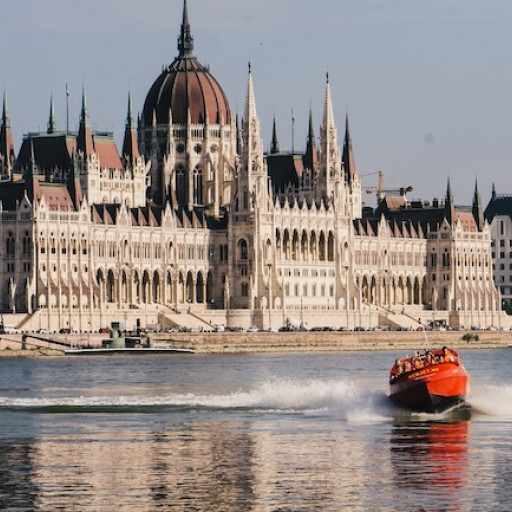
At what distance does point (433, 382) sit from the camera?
8488 cm

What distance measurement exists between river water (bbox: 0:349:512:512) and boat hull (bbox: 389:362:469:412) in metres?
0.57

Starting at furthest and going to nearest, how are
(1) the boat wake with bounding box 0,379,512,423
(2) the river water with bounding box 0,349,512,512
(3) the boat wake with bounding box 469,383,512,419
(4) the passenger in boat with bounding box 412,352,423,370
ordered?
(3) the boat wake with bounding box 469,383,512,419 < (1) the boat wake with bounding box 0,379,512,423 < (4) the passenger in boat with bounding box 412,352,423,370 < (2) the river water with bounding box 0,349,512,512

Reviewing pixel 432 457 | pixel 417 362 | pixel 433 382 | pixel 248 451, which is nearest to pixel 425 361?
pixel 417 362

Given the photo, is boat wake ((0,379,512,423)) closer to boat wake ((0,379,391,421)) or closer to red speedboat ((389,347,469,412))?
boat wake ((0,379,391,421))

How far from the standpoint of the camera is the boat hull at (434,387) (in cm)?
8475

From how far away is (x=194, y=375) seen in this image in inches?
5359

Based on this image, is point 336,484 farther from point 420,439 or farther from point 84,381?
point 84,381

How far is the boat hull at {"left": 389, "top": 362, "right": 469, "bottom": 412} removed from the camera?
8475cm

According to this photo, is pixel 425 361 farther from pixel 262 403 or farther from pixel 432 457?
pixel 432 457

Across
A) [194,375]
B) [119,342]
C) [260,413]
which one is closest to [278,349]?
[119,342]

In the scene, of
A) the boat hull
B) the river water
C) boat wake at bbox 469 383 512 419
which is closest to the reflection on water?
the river water

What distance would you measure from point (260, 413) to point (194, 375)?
45023 mm

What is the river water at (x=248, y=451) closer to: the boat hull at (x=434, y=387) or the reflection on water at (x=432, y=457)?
the reflection on water at (x=432, y=457)

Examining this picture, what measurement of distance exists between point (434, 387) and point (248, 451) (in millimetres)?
13472
